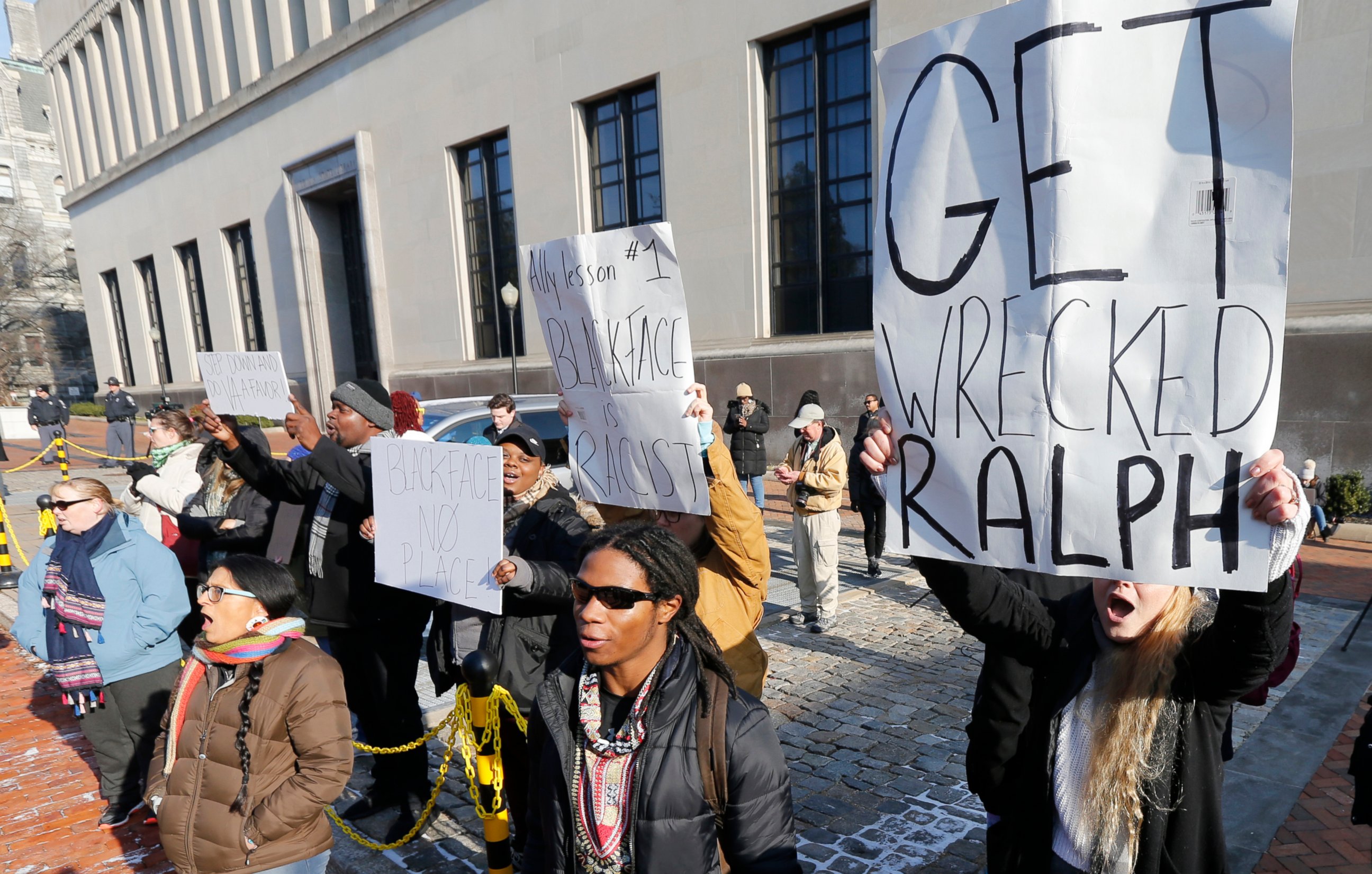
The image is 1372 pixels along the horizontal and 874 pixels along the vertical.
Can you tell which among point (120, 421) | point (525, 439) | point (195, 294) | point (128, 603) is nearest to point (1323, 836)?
point (525, 439)

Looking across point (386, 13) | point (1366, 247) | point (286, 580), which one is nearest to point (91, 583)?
point (286, 580)

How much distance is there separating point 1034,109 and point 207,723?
9.53 feet

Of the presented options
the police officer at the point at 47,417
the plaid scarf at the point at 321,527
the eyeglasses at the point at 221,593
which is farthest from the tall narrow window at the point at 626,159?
the police officer at the point at 47,417

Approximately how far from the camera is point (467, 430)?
7.38m

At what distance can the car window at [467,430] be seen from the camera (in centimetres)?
720

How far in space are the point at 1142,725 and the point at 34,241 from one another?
216ft

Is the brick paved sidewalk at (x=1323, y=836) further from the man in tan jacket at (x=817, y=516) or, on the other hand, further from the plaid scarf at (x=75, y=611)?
the plaid scarf at (x=75, y=611)

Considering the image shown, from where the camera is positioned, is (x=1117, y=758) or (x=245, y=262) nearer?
(x=1117, y=758)

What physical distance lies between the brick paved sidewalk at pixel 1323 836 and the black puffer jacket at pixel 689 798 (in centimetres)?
257

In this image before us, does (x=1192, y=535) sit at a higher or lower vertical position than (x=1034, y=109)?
lower

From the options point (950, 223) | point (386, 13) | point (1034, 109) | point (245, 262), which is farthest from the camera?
point (245, 262)

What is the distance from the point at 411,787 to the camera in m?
3.84

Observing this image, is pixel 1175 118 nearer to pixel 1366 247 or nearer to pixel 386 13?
pixel 1366 247

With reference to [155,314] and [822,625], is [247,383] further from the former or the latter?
[155,314]
